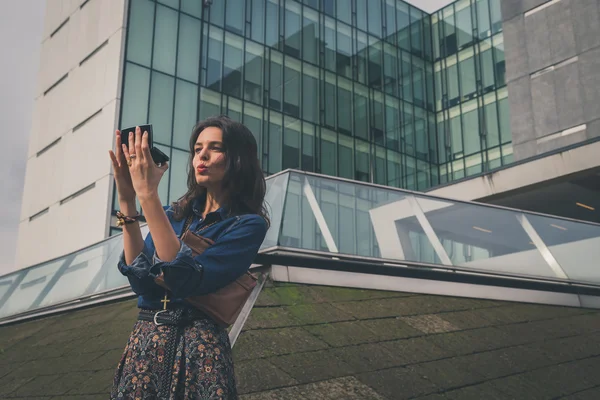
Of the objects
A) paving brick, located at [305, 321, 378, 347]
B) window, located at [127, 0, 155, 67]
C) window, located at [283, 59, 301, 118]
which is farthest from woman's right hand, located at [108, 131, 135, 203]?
window, located at [283, 59, 301, 118]

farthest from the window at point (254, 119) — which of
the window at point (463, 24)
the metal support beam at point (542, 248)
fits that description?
the metal support beam at point (542, 248)

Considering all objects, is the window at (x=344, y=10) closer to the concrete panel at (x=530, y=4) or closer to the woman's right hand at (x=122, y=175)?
Answer: the concrete panel at (x=530, y=4)

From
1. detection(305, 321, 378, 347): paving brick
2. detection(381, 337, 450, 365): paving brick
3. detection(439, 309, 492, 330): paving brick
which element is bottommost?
detection(381, 337, 450, 365): paving brick

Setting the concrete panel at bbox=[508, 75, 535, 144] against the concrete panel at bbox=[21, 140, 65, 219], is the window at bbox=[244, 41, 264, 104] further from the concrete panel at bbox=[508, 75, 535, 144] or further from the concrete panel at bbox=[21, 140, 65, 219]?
the concrete panel at bbox=[508, 75, 535, 144]

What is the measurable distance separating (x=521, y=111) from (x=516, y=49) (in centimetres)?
275

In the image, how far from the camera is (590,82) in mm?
23203

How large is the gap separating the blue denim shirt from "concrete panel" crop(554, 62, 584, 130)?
23.8m

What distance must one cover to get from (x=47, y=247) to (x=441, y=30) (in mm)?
22607

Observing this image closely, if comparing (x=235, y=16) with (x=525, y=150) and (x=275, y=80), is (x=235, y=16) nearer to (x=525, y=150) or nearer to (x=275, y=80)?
(x=275, y=80)

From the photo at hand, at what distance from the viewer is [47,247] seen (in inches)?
1003

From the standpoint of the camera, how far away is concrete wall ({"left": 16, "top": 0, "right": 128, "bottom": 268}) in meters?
23.5

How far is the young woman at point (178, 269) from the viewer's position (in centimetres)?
180

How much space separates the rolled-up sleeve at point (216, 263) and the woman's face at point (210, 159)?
0.17 metres

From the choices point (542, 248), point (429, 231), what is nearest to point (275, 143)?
point (542, 248)
